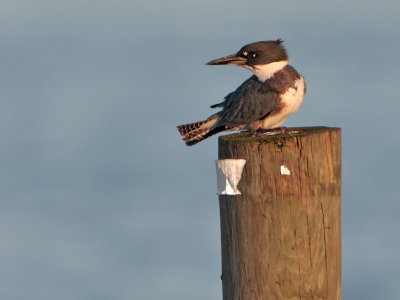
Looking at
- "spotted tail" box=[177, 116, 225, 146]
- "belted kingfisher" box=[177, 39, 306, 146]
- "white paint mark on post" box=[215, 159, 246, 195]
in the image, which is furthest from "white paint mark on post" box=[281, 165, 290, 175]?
"spotted tail" box=[177, 116, 225, 146]

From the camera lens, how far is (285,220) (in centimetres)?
588

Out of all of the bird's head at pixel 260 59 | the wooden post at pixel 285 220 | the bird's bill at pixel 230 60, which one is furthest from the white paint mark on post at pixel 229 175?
the bird's bill at pixel 230 60

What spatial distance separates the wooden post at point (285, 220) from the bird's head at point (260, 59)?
304 centimetres

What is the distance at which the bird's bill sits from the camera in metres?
9.13

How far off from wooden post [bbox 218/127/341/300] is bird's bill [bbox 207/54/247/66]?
10.5 feet

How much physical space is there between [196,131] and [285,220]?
3.71 meters

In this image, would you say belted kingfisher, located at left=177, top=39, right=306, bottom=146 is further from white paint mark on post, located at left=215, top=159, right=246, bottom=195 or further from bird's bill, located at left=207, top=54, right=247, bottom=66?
white paint mark on post, located at left=215, top=159, right=246, bottom=195

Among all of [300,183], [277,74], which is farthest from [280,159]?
[277,74]

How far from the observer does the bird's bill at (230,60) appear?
913 cm

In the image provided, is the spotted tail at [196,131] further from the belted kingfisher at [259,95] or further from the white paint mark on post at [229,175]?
the white paint mark on post at [229,175]

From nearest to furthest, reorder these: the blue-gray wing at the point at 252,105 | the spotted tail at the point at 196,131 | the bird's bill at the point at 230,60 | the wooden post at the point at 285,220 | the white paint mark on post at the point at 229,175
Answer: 1. the wooden post at the point at 285,220
2. the white paint mark on post at the point at 229,175
3. the blue-gray wing at the point at 252,105
4. the bird's bill at the point at 230,60
5. the spotted tail at the point at 196,131

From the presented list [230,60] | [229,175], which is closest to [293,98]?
[230,60]

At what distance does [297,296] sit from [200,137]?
390 centimetres

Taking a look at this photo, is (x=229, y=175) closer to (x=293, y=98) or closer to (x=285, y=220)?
(x=285, y=220)
